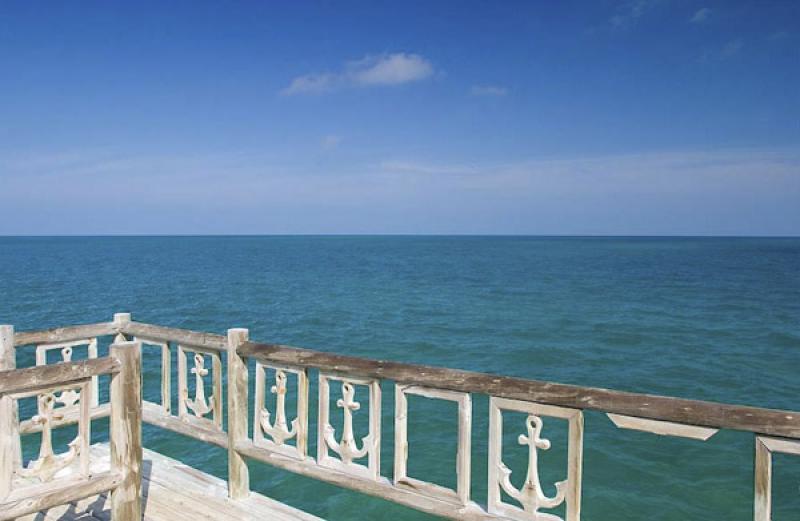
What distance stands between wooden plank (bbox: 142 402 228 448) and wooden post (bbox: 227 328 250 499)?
0.49 ft

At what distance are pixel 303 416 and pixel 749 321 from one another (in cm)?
2897

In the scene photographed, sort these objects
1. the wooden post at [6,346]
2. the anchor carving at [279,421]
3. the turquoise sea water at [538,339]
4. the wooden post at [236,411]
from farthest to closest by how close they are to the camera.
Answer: the turquoise sea water at [538,339] < the wooden post at [6,346] < the wooden post at [236,411] < the anchor carving at [279,421]

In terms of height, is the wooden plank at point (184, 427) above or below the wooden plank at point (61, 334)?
below

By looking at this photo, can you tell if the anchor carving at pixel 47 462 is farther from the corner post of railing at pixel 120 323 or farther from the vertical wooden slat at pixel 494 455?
the vertical wooden slat at pixel 494 455

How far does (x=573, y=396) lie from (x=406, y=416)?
4.11ft

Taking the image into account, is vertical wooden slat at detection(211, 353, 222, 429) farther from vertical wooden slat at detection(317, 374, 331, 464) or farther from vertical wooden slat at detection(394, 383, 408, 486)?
vertical wooden slat at detection(394, 383, 408, 486)

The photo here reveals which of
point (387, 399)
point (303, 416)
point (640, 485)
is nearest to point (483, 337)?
point (387, 399)

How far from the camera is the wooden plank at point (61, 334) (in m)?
5.75

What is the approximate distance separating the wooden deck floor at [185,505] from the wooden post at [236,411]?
0.16 meters

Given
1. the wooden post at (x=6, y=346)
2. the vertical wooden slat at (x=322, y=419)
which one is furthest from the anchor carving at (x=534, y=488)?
the wooden post at (x=6, y=346)

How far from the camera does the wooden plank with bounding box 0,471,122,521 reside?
131 inches

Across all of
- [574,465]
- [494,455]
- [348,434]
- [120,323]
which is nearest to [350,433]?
[348,434]

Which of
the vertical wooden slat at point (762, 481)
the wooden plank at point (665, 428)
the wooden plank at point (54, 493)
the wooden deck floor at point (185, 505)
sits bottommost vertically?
the wooden deck floor at point (185, 505)

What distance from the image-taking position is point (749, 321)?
27062 mm
